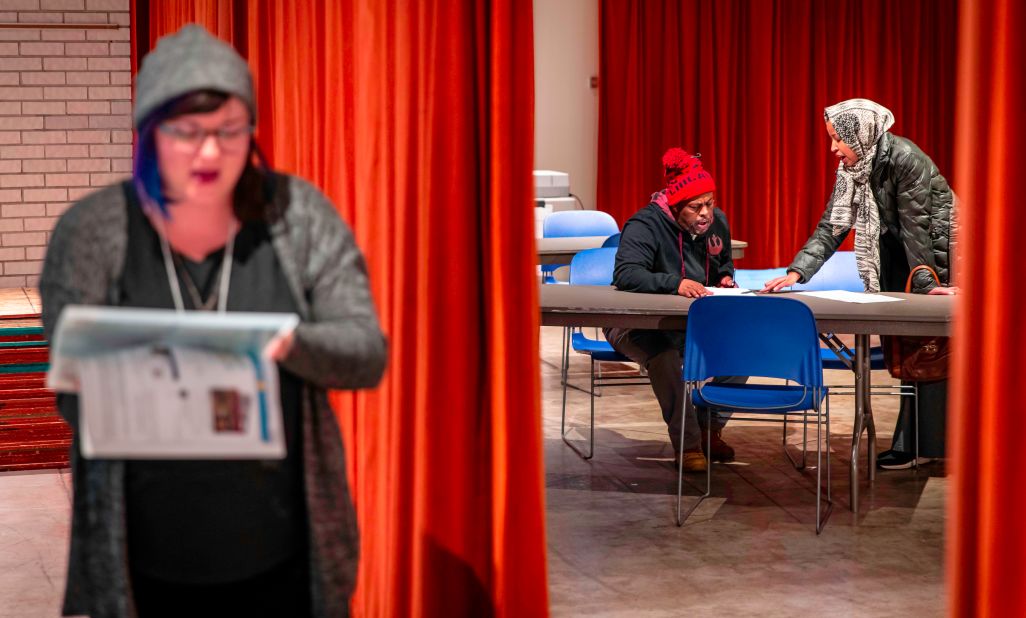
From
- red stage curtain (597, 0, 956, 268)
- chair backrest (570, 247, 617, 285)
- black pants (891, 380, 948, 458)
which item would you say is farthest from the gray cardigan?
red stage curtain (597, 0, 956, 268)

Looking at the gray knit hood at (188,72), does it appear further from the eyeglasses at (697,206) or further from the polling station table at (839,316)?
the eyeglasses at (697,206)

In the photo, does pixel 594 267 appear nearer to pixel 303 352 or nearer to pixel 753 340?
pixel 753 340

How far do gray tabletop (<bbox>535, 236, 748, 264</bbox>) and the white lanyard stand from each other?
478 centimetres

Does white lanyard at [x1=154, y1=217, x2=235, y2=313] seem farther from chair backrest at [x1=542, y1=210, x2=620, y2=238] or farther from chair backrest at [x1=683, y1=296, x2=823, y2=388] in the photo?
chair backrest at [x1=542, y1=210, x2=620, y2=238]

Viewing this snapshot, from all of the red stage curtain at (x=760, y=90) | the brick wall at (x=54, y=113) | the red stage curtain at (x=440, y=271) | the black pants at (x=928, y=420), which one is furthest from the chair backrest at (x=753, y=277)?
the red stage curtain at (x=760, y=90)

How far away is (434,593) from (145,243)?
1370 millimetres

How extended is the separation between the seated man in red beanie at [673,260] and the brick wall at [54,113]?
3.59m

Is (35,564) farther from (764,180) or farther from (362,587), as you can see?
(764,180)

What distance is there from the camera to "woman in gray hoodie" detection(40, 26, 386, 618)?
5.28 ft

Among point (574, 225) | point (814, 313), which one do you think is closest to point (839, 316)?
point (814, 313)

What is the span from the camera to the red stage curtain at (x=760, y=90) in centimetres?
1054

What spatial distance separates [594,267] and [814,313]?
1720mm

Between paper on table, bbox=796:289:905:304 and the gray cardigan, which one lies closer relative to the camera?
the gray cardigan

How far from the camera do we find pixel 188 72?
1.57 metres
